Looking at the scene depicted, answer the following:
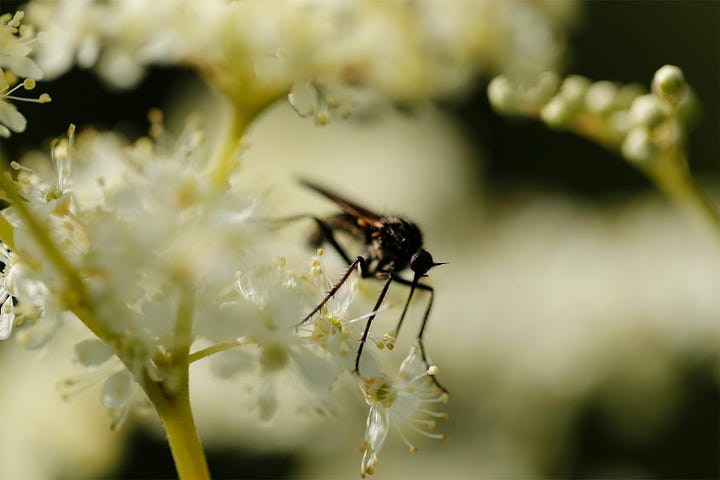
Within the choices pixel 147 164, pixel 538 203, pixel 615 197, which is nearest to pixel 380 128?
pixel 538 203

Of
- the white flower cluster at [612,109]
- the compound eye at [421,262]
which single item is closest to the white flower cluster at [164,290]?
the compound eye at [421,262]

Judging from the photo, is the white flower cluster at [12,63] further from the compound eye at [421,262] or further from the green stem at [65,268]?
the compound eye at [421,262]

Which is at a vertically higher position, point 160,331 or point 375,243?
point 375,243

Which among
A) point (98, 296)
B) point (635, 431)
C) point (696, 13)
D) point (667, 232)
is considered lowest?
point (98, 296)

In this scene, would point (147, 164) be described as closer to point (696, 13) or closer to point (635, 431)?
point (635, 431)

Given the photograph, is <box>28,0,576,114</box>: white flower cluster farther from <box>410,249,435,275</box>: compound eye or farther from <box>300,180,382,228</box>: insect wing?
<box>410,249,435,275</box>: compound eye

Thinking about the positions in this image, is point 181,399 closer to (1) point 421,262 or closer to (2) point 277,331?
(2) point 277,331
